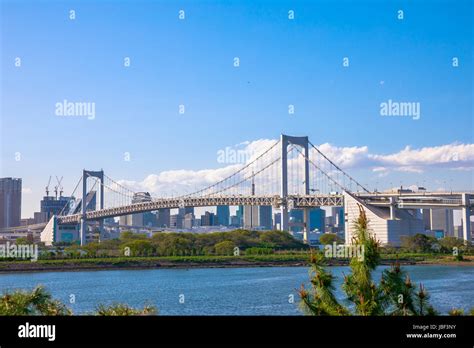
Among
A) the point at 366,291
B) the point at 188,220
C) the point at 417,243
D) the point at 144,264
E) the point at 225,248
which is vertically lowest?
the point at 144,264

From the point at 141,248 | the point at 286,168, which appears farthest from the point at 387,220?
the point at 141,248

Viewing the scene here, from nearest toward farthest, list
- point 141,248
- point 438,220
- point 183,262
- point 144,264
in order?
1. point 144,264
2. point 183,262
3. point 141,248
4. point 438,220

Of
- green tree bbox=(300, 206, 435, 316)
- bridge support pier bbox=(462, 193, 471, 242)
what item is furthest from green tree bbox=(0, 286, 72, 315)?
bridge support pier bbox=(462, 193, 471, 242)

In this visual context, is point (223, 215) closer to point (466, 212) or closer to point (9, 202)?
point (9, 202)

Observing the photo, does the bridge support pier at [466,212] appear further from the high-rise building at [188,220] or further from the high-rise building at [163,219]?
the high-rise building at [188,220]

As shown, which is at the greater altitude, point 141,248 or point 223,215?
point 223,215
